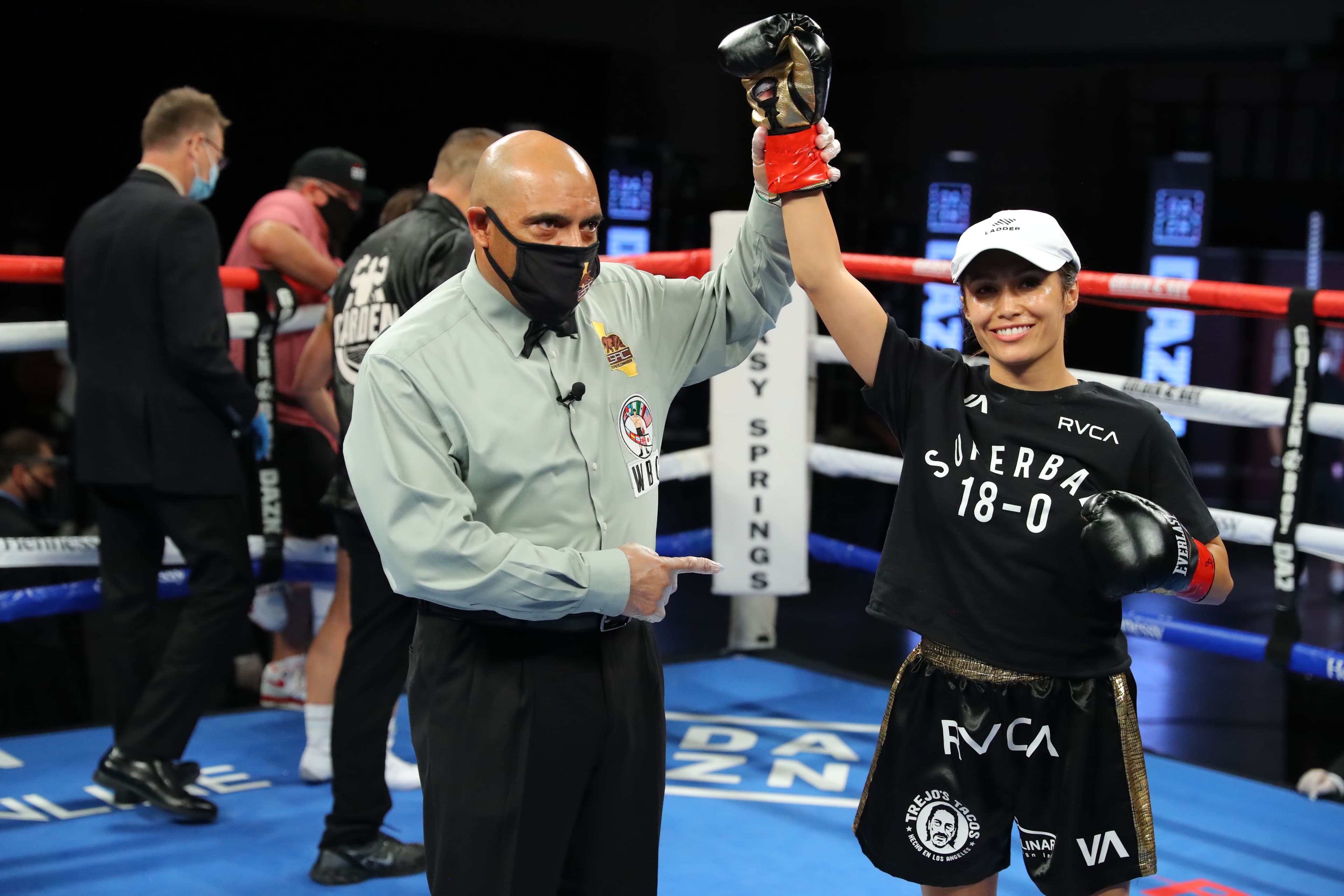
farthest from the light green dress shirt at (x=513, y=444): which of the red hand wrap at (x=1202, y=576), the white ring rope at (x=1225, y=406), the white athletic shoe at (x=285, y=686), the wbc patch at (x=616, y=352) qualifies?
the white athletic shoe at (x=285, y=686)

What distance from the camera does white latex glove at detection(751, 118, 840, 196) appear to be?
1.77 m

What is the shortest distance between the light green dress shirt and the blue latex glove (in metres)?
1.57

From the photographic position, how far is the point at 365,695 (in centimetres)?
276

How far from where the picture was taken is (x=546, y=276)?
1679mm

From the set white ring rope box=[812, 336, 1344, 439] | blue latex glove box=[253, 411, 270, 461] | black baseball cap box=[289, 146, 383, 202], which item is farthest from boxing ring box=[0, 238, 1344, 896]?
black baseball cap box=[289, 146, 383, 202]

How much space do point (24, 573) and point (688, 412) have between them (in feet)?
21.2

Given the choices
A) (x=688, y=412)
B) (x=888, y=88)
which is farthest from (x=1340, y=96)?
(x=688, y=412)

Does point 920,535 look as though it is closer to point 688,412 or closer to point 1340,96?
point 688,412

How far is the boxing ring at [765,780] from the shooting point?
2703 millimetres

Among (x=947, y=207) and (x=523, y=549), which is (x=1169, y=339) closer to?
(x=947, y=207)

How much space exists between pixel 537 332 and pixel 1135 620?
6.49 feet

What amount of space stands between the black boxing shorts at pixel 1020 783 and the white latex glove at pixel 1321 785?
1558 millimetres

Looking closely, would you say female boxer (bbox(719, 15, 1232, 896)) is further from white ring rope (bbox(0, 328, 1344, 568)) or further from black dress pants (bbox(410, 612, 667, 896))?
white ring rope (bbox(0, 328, 1344, 568))

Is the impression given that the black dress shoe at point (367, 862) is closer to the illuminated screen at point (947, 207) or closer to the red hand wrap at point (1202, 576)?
the red hand wrap at point (1202, 576)
